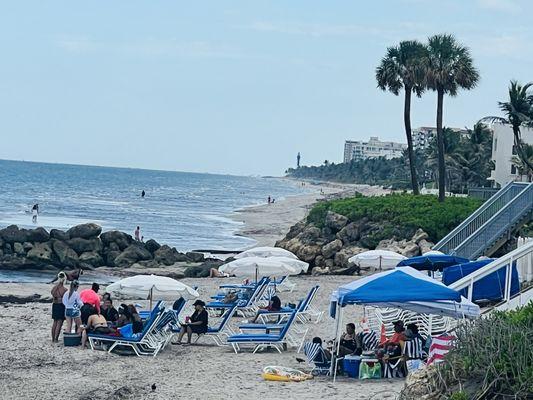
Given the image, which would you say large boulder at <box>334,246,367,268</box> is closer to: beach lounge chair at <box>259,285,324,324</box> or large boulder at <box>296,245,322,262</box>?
large boulder at <box>296,245,322,262</box>

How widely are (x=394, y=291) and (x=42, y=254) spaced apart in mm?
27666

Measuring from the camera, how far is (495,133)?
2445 inches

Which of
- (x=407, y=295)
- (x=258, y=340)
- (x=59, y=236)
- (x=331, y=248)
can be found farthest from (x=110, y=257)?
(x=407, y=295)

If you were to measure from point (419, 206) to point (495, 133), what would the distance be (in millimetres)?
21710

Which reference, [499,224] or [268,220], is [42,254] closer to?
[499,224]

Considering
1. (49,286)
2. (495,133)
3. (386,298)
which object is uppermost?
(495,133)

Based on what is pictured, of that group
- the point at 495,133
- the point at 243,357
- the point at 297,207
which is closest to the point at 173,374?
the point at 243,357

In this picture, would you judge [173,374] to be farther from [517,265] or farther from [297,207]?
[297,207]

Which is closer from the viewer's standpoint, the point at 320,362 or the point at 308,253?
the point at 320,362

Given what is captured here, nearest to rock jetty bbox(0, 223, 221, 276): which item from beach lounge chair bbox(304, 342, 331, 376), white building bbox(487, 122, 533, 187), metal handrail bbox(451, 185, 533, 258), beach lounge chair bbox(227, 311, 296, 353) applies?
metal handrail bbox(451, 185, 533, 258)

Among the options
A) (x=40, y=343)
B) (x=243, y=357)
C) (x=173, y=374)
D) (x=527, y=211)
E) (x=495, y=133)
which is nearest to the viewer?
(x=173, y=374)

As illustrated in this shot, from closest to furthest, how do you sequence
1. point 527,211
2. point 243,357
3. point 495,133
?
point 243,357, point 527,211, point 495,133

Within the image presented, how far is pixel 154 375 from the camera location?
1491 centimetres

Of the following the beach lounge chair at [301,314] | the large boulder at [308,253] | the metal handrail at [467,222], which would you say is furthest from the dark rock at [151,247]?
the beach lounge chair at [301,314]
